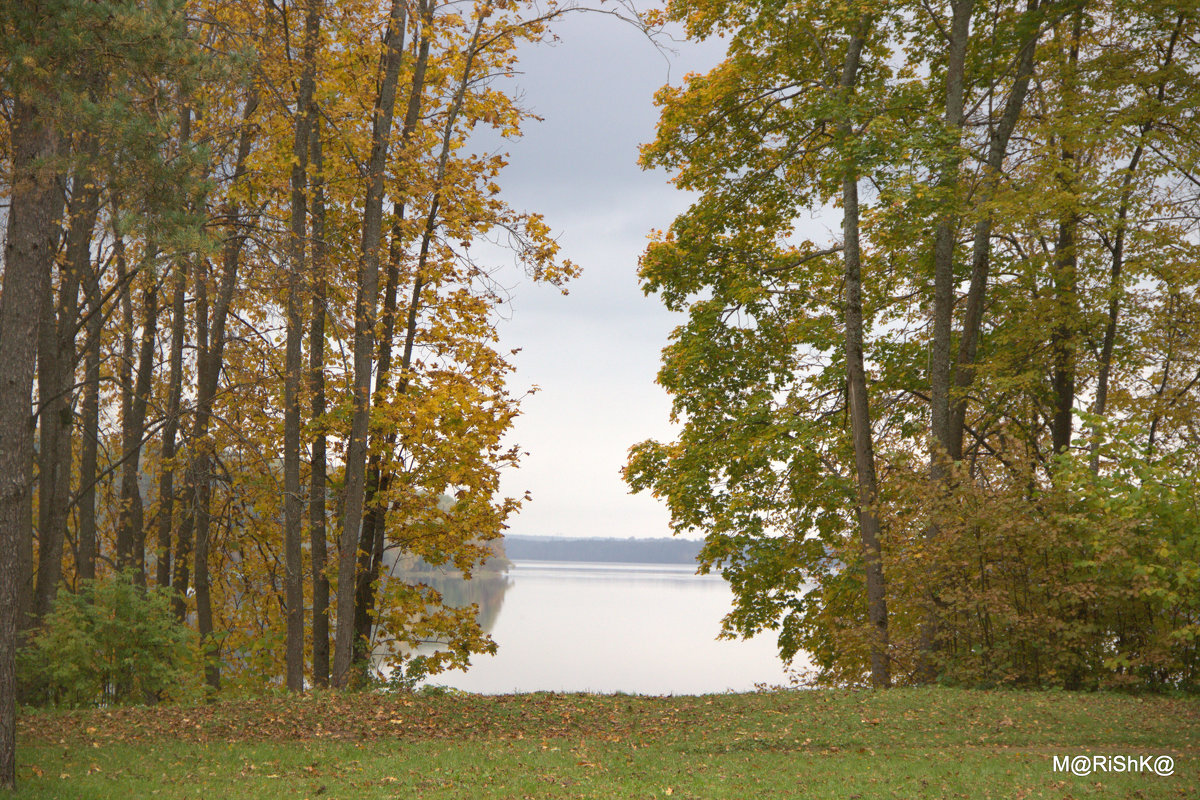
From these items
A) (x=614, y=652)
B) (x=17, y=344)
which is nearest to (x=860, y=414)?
(x=17, y=344)

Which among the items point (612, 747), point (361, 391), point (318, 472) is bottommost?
point (612, 747)

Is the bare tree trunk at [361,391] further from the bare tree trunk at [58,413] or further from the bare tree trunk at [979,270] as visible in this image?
the bare tree trunk at [979,270]

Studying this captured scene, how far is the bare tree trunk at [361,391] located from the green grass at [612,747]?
62.2 inches

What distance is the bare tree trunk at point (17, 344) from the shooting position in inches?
270

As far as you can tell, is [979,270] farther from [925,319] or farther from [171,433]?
[171,433]

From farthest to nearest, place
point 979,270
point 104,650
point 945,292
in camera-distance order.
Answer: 1. point 979,270
2. point 945,292
3. point 104,650

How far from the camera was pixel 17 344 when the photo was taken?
7047 millimetres

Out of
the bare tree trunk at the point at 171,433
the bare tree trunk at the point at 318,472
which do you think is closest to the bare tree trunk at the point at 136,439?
the bare tree trunk at the point at 171,433

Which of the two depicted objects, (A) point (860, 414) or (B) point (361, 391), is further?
(A) point (860, 414)

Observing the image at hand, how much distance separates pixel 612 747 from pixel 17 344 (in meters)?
6.26

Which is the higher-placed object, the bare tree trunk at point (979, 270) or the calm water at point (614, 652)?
the bare tree trunk at point (979, 270)

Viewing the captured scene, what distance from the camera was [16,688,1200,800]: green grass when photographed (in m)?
6.95


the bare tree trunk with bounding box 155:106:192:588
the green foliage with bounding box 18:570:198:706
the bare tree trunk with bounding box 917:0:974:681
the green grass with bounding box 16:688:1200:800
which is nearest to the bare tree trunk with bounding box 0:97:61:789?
the green grass with bounding box 16:688:1200:800

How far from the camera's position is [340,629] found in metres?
12.2
